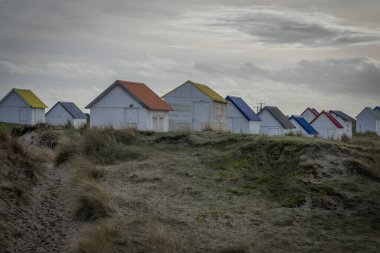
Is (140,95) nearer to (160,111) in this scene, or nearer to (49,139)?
(160,111)

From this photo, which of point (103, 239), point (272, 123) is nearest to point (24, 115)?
point (272, 123)

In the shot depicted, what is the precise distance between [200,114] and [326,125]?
2882 centimetres

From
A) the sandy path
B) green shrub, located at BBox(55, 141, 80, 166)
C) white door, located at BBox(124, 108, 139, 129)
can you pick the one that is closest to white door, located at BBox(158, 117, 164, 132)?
white door, located at BBox(124, 108, 139, 129)

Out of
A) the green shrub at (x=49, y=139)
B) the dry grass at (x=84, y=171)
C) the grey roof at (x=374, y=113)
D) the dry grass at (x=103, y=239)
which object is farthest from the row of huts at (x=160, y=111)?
the grey roof at (x=374, y=113)

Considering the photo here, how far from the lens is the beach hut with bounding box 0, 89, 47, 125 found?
49250mm

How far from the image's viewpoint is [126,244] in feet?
27.8

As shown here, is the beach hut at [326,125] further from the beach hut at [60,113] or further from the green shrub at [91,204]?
the green shrub at [91,204]

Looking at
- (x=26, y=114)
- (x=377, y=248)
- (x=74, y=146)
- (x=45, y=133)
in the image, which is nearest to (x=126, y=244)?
(x=377, y=248)

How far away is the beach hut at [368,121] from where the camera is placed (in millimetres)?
76938

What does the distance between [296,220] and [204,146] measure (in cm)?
744

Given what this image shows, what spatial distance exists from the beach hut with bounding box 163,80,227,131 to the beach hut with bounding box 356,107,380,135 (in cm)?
4532

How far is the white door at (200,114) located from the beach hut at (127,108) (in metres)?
4.19

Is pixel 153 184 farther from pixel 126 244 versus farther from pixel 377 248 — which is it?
pixel 377 248

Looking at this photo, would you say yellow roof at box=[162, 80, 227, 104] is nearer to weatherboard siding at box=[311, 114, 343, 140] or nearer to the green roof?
weatherboard siding at box=[311, 114, 343, 140]
